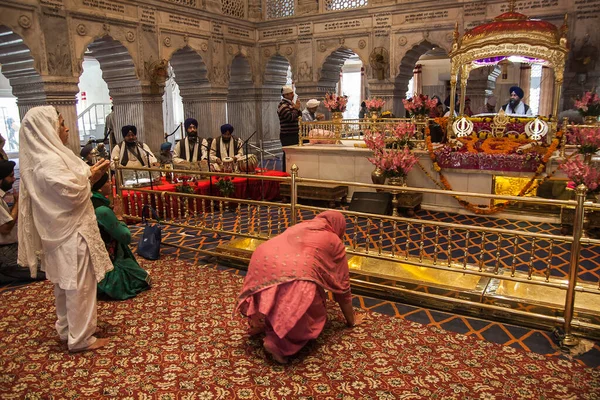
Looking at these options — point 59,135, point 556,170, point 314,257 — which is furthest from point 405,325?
point 556,170

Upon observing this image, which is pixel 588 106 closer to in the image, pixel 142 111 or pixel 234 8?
pixel 142 111

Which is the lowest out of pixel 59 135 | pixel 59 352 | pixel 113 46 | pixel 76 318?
pixel 59 352

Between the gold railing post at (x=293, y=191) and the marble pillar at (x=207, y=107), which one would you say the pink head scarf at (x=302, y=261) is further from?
the marble pillar at (x=207, y=107)

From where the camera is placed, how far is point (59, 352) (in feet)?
9.45

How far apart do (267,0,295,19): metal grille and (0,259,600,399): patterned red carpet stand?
10629mm

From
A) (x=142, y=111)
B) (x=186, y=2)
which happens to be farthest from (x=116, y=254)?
(x=186, y=2)

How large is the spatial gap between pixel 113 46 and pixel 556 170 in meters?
8.39

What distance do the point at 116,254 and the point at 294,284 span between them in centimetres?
183

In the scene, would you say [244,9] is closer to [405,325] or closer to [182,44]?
[182,44]

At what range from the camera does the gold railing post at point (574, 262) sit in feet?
8.99

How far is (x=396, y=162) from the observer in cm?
614

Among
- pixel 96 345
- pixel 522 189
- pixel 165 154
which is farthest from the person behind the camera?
pixel 165 154

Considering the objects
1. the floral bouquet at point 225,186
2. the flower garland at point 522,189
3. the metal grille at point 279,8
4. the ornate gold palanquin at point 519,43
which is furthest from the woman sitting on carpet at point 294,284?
the metal grille at point 279,8

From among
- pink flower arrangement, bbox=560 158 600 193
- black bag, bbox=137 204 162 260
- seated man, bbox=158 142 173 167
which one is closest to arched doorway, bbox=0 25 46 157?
seated man, bbox=158 142 173 167
